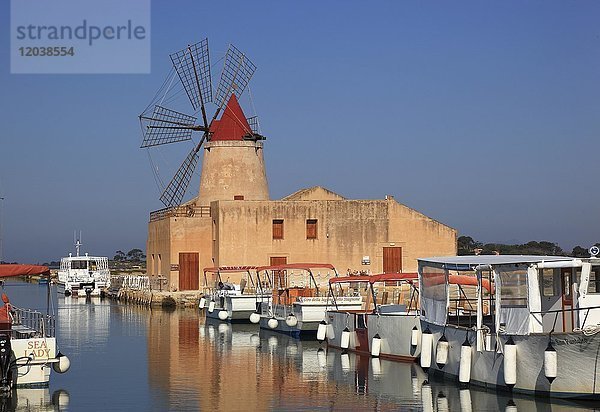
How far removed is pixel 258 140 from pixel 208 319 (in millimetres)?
13411

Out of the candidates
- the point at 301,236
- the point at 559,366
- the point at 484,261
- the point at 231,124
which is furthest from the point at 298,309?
the point at 231,124

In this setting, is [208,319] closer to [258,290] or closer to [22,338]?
[258,290]

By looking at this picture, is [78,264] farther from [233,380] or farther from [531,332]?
[531,332]

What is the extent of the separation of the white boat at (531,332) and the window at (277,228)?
24.4 metres

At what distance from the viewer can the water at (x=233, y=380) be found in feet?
57.8

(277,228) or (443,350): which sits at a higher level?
(277,228)

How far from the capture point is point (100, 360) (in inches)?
1001

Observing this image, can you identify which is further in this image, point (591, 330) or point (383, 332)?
point (383, 332)

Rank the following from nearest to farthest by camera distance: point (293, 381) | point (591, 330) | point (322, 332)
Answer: point (591, 330) < point (293, 381) < point (322, 332)

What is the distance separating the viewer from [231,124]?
48.8m

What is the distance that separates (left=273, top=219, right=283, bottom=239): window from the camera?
1738 inches

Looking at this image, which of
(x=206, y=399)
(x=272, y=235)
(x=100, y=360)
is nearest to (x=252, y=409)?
(x=206, y=399)

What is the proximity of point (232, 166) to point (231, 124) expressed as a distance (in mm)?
2342

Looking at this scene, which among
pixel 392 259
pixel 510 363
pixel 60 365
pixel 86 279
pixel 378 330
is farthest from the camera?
pixel 86 279
